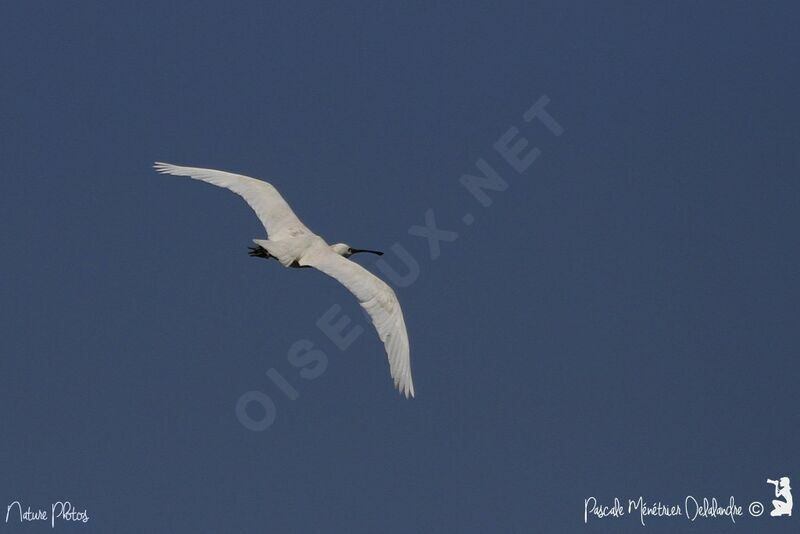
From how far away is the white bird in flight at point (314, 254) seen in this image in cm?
3706

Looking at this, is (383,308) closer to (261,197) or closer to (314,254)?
(314,254)

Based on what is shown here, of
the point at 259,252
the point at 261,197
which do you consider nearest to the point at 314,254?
the point at 259,252

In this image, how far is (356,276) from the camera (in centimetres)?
3809

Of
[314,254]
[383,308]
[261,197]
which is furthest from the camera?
[261,197]

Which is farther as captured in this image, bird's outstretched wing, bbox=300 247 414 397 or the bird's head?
the bird's head

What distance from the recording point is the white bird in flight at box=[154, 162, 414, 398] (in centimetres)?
3706

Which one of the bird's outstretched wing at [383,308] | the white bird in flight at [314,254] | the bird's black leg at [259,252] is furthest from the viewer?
the bird's black leg at [259,252]

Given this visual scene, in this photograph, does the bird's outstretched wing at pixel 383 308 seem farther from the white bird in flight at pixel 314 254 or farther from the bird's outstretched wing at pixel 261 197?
the bird's outstretched wing at pixel 261 197

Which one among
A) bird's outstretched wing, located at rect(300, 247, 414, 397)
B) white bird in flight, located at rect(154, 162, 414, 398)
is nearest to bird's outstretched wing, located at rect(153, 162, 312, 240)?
white bird in flight, located at rect(154, 162, 414, 398)

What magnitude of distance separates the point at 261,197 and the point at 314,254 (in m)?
2.75

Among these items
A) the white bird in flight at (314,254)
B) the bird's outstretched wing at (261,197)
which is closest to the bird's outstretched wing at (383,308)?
the white bird in flight at (314,254)

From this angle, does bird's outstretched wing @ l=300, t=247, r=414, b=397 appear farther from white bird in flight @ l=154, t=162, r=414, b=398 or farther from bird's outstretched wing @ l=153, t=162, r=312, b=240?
bird's outstretched wing @ l=153, t=162, r=312, b=240

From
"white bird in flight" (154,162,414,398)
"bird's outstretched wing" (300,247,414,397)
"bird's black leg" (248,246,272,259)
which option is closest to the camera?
"bird's outstretched wing" (300,247,414,397)

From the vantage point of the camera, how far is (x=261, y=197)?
4159cm
